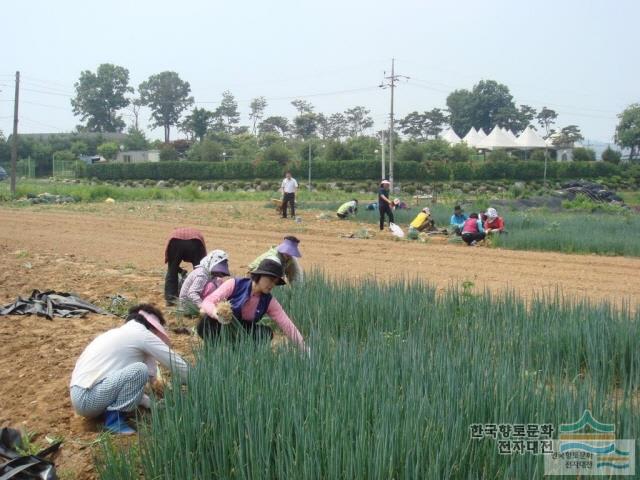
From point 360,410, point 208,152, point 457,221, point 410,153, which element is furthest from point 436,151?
point 360,410

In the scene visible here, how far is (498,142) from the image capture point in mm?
53188

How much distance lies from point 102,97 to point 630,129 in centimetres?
5061

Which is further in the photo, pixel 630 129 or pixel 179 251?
pixel 630 129

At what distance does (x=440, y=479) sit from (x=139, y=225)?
1422 cm

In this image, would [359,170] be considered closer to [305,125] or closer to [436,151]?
[436,151]

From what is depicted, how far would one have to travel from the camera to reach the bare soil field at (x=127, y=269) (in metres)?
4.75

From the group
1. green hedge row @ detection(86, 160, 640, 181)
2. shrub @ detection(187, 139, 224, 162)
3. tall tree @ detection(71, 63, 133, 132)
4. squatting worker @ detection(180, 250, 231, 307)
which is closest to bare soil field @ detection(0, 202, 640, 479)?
squatting worker @ detection(180, 250, 231, 307)

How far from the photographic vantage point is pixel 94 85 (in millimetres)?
75812

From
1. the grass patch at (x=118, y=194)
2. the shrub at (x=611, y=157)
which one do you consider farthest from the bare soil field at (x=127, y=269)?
the shrub at (x=611, y=157)

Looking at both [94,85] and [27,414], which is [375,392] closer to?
[27,414]

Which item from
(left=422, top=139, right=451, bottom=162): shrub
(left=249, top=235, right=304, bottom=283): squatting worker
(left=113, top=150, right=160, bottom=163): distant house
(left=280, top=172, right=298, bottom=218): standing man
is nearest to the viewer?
(left=249, top=235, right=304, bottom=283): squatting worker

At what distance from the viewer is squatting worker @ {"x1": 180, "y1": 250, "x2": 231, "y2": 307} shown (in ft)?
19.6

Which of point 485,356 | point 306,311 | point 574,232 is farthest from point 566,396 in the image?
point 574,232

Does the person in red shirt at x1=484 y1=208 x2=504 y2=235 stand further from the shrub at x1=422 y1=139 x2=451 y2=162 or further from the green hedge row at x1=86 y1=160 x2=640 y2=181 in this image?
the shrub at x1=422 y1=139 x2=451 y2=162
